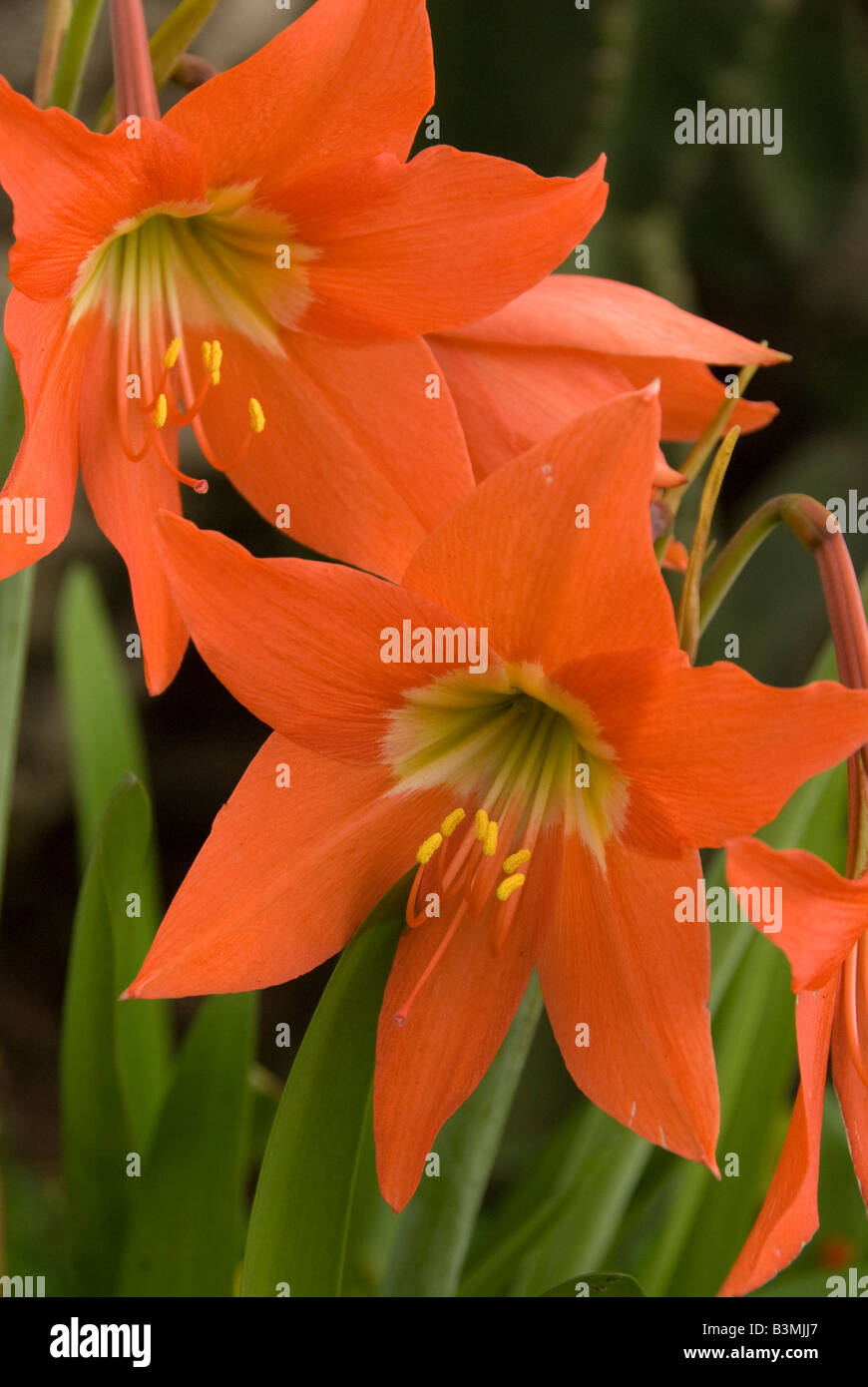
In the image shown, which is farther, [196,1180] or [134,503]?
[196,1180]

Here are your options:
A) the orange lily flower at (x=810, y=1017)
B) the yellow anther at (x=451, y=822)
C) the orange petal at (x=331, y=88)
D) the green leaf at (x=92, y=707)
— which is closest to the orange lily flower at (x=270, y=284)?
the orange petal at (x=331, y=88)

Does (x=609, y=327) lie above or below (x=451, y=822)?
above

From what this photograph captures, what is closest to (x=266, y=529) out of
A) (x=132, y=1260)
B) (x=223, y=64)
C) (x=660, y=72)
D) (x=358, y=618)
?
(x=223, y=64)

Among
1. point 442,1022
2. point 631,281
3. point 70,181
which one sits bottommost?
point 442,1022

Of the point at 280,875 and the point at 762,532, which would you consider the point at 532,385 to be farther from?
the point at 280,875

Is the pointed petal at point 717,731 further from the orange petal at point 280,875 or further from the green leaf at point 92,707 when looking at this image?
the green leaf at point 92,707

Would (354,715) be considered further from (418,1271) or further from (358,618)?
(418,1271)

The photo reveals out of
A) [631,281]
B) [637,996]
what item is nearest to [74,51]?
[637,996]
